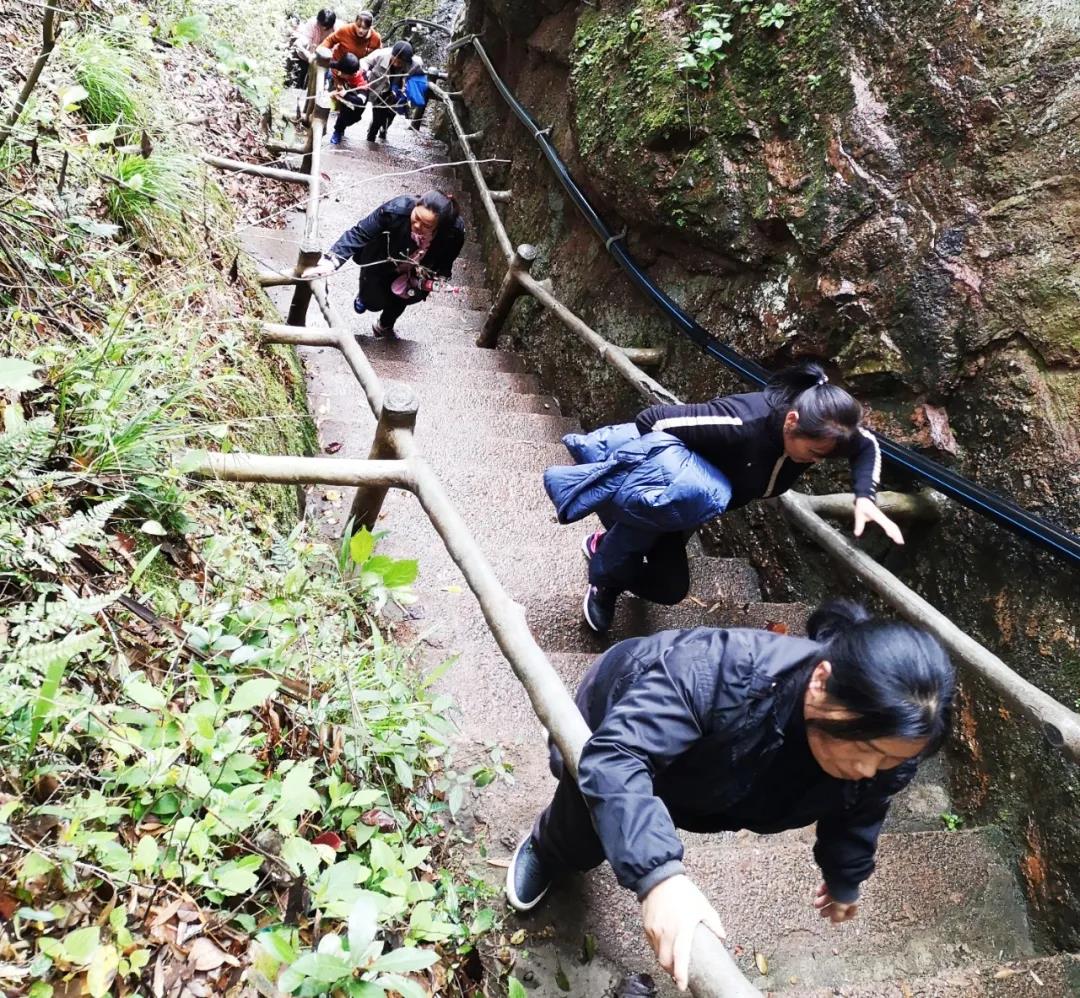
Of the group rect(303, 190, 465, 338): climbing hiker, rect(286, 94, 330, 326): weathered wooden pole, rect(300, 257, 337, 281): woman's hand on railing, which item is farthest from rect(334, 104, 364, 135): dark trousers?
rect(300, 257, 337, 281): woman's hand on railing

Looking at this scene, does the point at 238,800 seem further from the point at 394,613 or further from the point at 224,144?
the point at 224,144

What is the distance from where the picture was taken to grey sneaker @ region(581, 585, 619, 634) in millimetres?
3766

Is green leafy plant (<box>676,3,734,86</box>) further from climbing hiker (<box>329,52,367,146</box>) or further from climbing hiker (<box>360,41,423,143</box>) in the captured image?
climbing hiker (<box>329,52,367,146</box>)

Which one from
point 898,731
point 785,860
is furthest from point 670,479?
point 898,731

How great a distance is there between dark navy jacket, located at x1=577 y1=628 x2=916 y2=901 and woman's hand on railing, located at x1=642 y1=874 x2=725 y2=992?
0.02 meters

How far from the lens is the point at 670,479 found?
9.77 feet

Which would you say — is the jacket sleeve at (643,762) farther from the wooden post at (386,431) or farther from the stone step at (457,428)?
Result: the stone step at (457,428)

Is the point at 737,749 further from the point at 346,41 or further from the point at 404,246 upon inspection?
the point at 346,41

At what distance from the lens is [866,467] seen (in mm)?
3295

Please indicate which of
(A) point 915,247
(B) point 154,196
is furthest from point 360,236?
(A) point 915,247

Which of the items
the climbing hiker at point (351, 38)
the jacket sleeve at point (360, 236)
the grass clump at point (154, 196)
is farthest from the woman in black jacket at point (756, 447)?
the climbing hiker at point (351, 38)

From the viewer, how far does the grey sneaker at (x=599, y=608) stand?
3766 millimetres

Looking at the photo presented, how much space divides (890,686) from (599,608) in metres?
2.34

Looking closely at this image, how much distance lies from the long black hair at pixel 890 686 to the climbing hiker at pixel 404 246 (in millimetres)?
4472
